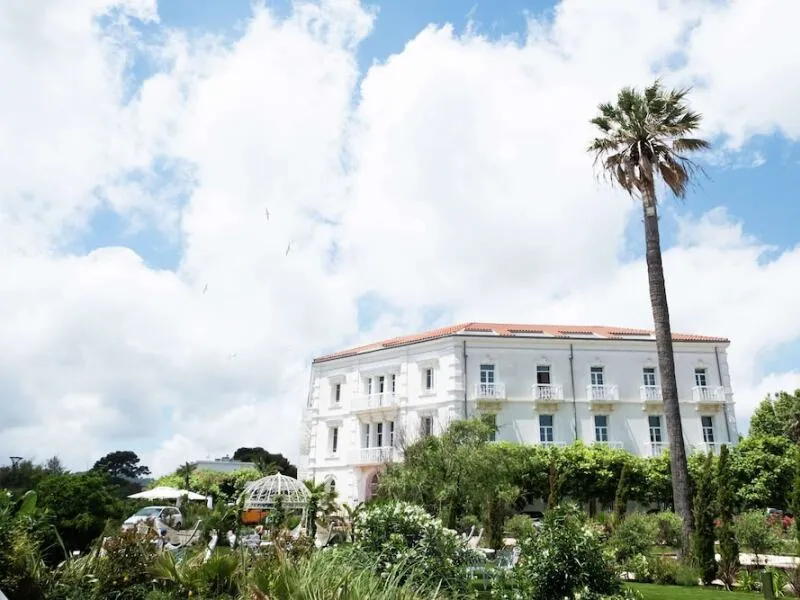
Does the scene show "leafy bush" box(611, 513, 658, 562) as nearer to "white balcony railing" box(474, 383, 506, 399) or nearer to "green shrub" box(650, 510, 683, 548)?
"green shrub" box(650, 510, 683, 548)

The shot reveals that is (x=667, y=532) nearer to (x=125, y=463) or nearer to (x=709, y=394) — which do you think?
(x=709, y=394)

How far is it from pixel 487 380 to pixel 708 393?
477 inches

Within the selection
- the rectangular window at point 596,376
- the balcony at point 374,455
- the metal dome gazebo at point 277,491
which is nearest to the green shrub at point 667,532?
the rectangular window at point 596,376

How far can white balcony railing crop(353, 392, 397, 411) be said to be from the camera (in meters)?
36.8

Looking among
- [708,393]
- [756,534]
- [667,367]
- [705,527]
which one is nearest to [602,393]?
[708,393]

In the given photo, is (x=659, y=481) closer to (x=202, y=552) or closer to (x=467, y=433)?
(x=467, y=433)

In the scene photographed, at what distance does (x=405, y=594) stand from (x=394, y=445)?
27.5m

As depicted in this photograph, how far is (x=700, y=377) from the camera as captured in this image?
119 ft

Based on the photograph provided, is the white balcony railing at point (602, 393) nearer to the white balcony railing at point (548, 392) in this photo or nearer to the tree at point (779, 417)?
the white balcony railing at point (548, 392)

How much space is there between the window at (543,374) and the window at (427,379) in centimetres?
581

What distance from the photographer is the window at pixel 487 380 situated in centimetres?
3471

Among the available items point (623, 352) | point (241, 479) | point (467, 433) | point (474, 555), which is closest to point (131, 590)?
point (474, 555)

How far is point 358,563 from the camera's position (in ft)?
31.8

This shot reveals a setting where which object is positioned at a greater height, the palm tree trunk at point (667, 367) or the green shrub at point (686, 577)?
the palm tree trunk at point (667, 367)
